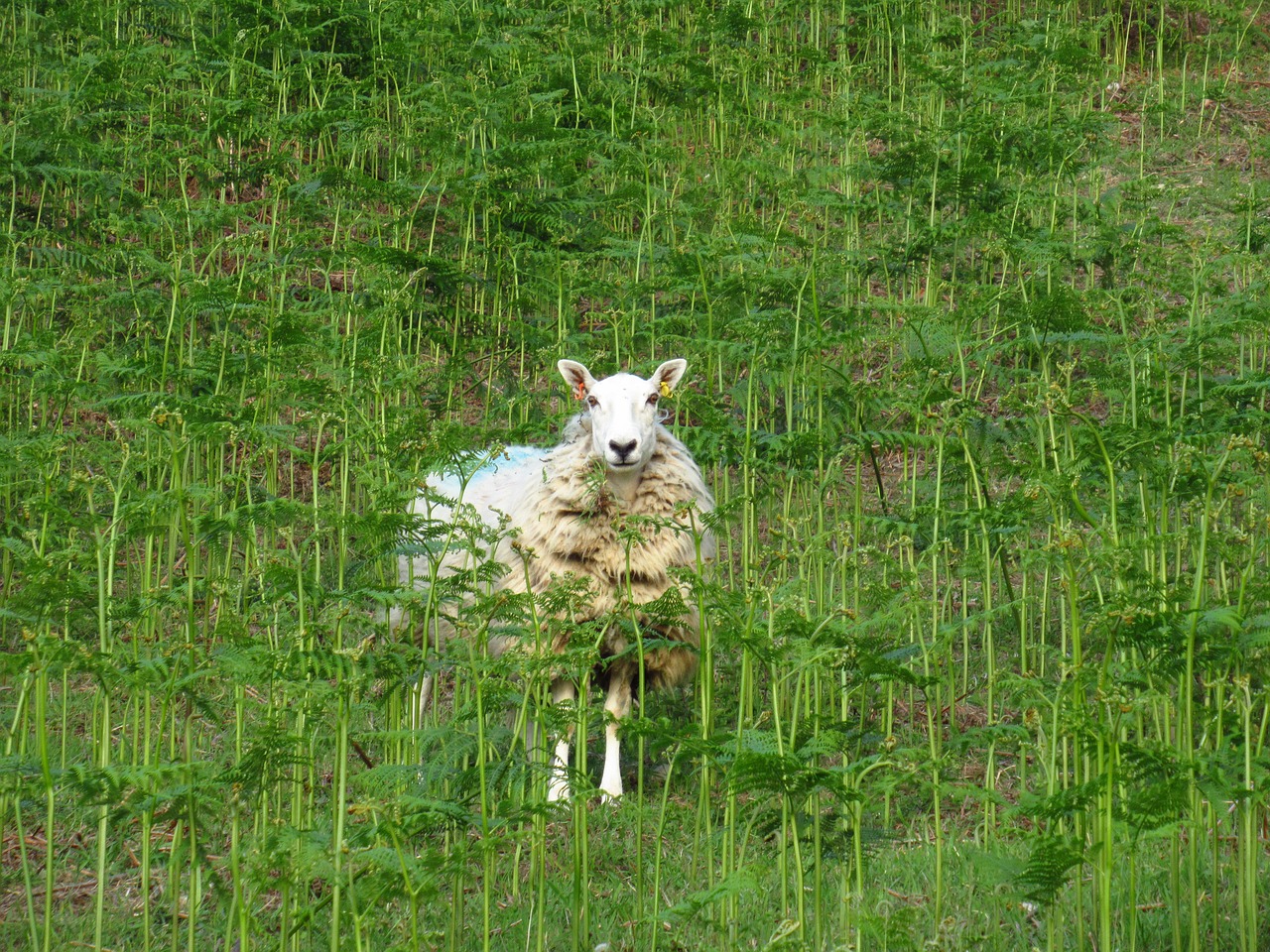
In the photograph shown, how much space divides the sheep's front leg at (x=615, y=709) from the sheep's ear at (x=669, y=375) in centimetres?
139

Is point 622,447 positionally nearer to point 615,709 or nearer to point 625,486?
point 625,486

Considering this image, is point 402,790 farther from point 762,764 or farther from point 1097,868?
point 1097,868

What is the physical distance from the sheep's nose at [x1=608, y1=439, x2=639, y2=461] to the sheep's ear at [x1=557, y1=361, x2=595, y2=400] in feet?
1.47

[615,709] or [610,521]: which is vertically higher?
[610,521]

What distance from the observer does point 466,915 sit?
15.7ft

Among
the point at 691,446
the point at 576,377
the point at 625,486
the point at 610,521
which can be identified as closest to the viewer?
the point at 610,521

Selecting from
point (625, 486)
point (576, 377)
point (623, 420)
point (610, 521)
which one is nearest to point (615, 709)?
point (610, 521)

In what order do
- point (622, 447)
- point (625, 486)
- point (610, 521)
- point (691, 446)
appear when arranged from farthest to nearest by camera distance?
point (691, 446)
point (625, 486)
point (622, 447)
point (610, 521)

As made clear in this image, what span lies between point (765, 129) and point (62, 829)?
8.17 meters

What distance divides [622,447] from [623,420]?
143mm

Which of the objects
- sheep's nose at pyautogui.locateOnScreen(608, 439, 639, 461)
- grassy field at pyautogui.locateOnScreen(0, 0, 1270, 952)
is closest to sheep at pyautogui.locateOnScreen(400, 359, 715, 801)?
sheep's nose at pyautogui.locateOnScreen(608, 439, 639, 461)

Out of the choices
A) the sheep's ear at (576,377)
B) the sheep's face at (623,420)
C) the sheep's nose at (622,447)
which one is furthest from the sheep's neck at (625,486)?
the sheep's ear at (576,377)

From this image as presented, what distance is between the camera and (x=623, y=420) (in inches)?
263

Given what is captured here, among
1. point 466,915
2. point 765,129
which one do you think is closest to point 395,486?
point 466,915
